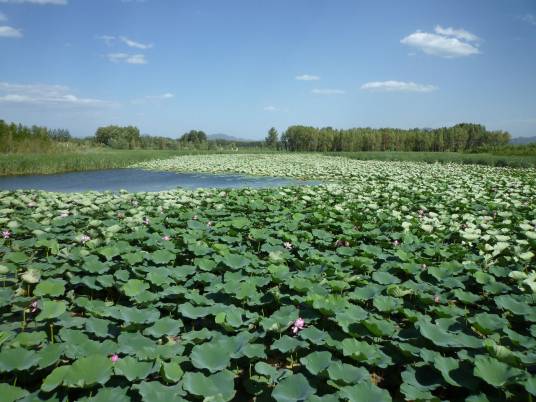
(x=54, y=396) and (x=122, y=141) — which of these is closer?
(x=54, y=396)

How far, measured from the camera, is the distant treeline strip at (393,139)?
56594 mm

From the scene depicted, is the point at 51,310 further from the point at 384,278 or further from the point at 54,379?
the point at 384,278

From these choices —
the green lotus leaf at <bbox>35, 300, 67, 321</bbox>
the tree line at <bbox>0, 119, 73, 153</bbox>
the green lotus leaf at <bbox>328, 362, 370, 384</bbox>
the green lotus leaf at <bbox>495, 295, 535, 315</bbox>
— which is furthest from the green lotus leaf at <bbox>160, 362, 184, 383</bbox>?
the tree line at <bbox>0, 119, 73, 153</bbox>

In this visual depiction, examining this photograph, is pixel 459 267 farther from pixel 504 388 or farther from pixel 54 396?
pixel 54 396

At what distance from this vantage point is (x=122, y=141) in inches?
2072

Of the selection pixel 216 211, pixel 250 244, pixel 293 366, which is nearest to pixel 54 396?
pixel 293 366

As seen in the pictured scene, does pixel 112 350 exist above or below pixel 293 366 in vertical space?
above

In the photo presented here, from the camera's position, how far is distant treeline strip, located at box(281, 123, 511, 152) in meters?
56.6

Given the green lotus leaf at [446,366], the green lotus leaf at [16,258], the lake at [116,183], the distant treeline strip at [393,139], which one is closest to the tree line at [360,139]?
the distant treeline strip at [393,139]

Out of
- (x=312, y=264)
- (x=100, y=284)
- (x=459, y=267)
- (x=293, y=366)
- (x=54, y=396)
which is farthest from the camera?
(x=312, y=264)

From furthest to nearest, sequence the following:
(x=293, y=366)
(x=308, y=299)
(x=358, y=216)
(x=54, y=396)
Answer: (x=358, y=216) → (x=308, y=299) → (x=293, y=366) → (x=54, y=396)

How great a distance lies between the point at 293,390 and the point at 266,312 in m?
1.15

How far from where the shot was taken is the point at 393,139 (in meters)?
59.4

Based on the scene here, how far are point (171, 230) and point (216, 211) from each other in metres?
→ 1.33
